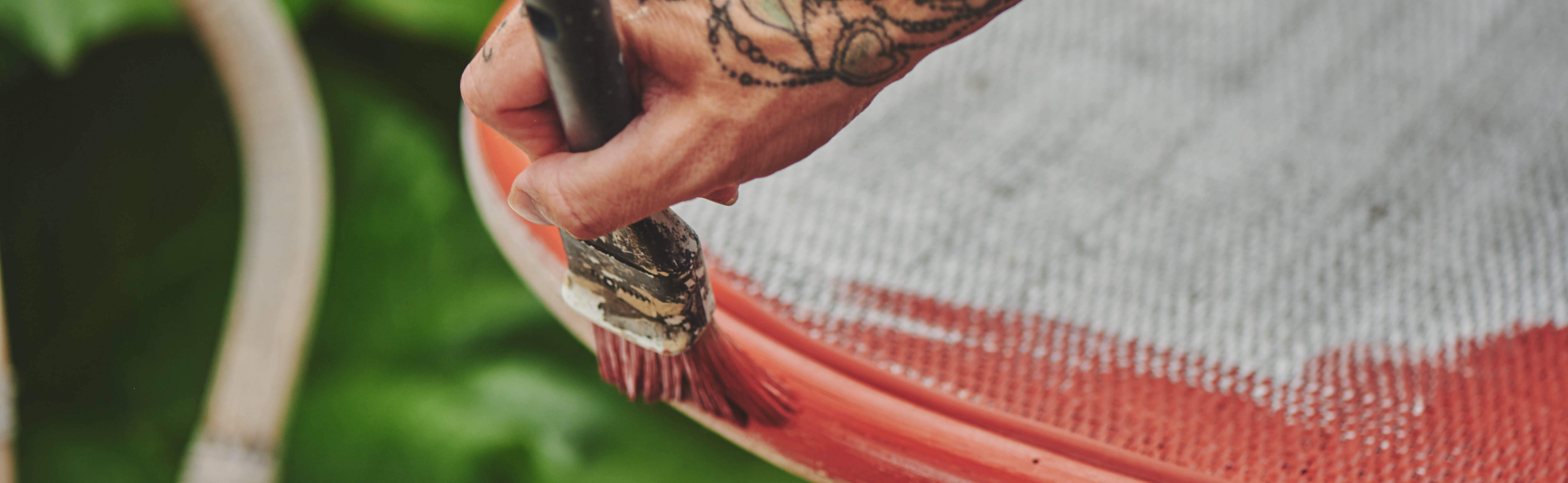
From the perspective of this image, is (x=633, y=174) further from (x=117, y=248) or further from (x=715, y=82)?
(x=117, y=248)

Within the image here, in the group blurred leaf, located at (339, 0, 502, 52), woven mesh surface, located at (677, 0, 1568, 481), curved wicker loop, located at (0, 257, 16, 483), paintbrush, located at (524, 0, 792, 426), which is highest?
paintbrush, located at (524, 0, 792, 426)

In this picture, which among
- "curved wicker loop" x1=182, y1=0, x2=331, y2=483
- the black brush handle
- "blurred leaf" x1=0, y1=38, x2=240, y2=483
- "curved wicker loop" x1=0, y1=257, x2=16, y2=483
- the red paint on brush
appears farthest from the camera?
Result: "blurred leaf" x1=0, y1=38, x2=240, y2=483

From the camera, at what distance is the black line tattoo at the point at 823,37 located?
0.21 meters

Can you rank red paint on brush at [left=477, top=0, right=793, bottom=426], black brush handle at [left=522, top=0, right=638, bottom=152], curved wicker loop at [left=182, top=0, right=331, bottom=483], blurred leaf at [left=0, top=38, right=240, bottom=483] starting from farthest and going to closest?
1. blurred leaf at [left=0, top=38, right=240, bottom=483]
2. curved wicker loop at [left=182, top=0, right=331, bottom=483]
3. red paint on brush at [left=477, top=0, right=793, bottom=426]
4. black brush handle at [left=522, top=0, right=638, bottom=152]

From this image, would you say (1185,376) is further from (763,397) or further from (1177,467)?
(763,397)

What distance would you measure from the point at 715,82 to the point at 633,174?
3 cm

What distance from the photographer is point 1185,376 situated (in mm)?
370

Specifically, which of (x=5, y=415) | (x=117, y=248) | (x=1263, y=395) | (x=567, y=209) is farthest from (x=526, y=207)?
(x=117, y=248)

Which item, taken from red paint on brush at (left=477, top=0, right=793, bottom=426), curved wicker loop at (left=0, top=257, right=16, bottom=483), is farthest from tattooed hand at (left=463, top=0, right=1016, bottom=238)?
curved wicker loop at (left=0, top=257, right=16, bottom=483)

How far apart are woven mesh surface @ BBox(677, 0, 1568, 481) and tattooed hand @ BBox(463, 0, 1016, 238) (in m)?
0.17

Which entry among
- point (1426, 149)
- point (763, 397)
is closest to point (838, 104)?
point (763, 397)

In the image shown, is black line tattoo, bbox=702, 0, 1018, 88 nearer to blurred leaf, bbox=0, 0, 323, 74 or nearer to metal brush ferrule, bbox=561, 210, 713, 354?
metal brush ferrule, bbox=561, 210, 713, 354

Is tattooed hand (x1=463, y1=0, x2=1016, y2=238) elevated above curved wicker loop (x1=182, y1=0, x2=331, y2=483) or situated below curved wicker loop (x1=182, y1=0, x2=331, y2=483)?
above

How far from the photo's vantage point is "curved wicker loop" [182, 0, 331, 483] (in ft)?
2.07
